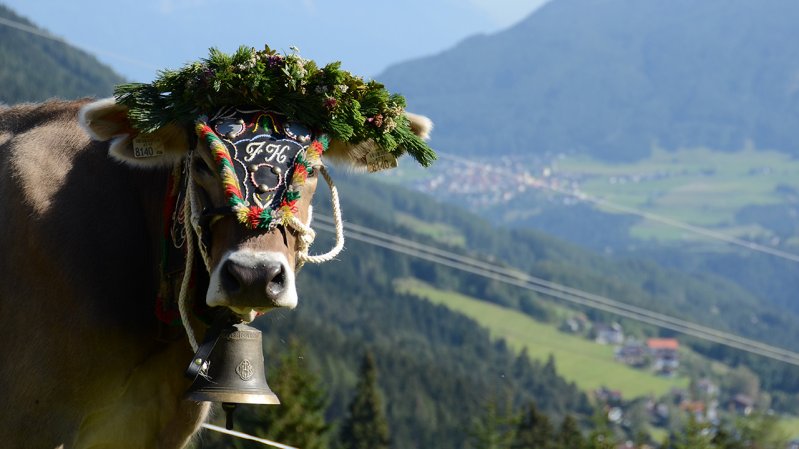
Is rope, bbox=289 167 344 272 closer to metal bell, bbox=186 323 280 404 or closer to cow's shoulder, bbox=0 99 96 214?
metal bell, bbox=186 323 280 404

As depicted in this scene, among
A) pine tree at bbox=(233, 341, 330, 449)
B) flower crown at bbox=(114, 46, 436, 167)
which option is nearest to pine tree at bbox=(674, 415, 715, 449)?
pine tree at bbox=(233, 341, 330, 449)

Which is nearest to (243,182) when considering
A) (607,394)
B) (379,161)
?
(379,161)

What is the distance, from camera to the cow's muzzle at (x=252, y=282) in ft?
17.6

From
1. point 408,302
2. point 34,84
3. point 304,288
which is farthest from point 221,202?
point 408,302

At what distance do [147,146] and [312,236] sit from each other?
1.04 metres

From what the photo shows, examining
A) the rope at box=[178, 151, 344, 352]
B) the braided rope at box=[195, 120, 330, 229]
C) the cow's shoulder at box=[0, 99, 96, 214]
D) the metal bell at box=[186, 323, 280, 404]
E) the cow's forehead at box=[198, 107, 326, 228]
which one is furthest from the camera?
the cow's shoulder at box=[0, 99, 96, 214]

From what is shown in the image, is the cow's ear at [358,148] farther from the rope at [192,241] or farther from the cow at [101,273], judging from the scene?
the rope at [192,241]

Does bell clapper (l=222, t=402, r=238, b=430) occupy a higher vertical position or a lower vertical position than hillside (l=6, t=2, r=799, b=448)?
higher

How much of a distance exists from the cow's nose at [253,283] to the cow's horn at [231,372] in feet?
2.37

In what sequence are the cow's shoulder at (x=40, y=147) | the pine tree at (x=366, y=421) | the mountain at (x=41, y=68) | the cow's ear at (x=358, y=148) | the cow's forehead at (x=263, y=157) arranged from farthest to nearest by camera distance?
1. the mountain at (x=41, y=68)
2. the pine tree at (x=366, y=421)
3. the cow's ear at (x=358, y=148)
4. the cow's shoulder at (x=40, y=147)
5. the cow's forehead at (x=263, y=157)

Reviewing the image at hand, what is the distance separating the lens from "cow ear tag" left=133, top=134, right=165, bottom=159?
20.4 ft

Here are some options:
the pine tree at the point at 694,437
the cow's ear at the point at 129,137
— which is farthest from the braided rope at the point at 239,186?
the pine tree at the point at 694,437

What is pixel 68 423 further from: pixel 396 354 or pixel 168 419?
pixel 396 354

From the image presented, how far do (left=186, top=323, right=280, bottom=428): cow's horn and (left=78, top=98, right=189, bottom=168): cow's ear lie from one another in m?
0.98
